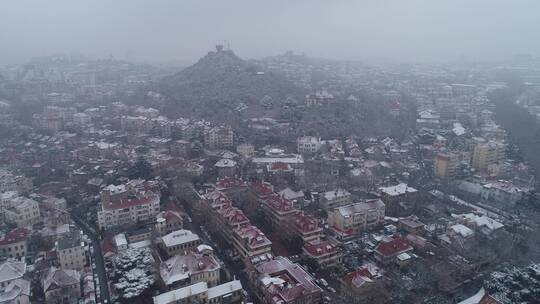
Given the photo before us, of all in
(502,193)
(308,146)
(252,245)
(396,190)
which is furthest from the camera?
(308,146)

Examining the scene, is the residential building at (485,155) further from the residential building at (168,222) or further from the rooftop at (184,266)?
the rooftop at (184,266)

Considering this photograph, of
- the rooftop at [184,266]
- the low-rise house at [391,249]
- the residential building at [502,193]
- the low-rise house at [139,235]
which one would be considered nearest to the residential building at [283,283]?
the rooftop at [184,266]

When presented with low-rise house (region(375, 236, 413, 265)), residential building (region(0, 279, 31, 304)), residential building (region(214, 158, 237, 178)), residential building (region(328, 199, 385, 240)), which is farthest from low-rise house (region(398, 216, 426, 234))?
residential building (region(0, 279, 31, 304))

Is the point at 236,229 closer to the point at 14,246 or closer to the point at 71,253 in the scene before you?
the point at 71,253

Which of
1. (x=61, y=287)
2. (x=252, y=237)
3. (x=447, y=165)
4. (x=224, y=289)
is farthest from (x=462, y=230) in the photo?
(x=61, y=287)

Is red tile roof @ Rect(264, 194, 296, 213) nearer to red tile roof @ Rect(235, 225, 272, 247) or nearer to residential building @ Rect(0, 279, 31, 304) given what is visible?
red tile roof @ Rect(235, 225, 272, 247)

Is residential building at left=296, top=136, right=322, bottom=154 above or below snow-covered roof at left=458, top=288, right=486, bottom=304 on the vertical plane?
above

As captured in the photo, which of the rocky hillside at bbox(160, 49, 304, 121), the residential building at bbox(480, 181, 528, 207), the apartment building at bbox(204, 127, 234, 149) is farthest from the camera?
the rocky hillside at bbox(160, 49, 304, 121)
